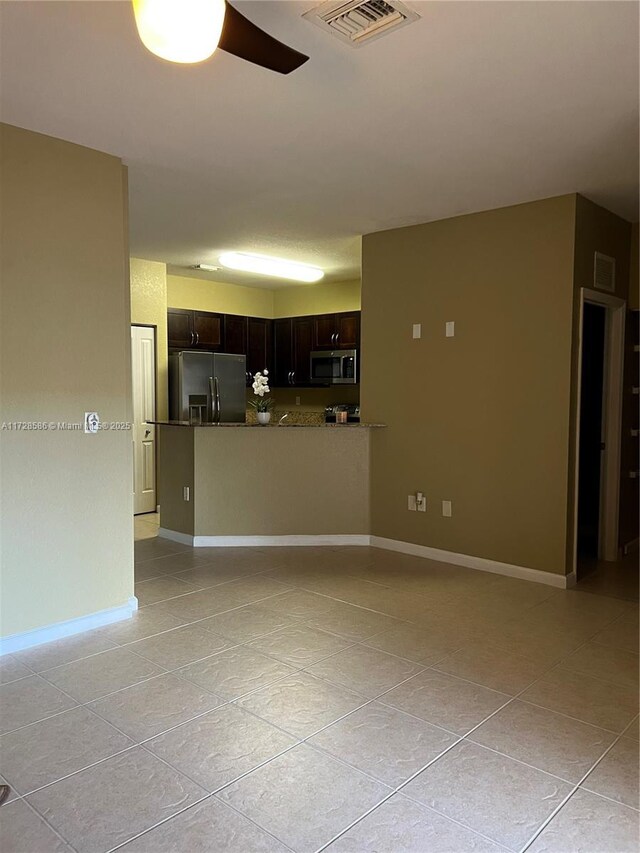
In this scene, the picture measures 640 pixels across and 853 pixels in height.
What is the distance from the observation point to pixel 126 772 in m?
2.20

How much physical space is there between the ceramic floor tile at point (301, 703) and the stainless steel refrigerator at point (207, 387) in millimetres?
4049

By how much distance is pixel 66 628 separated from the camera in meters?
3.40

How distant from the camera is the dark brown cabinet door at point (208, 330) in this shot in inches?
278

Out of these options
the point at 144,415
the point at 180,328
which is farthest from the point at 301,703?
the point at 180,328

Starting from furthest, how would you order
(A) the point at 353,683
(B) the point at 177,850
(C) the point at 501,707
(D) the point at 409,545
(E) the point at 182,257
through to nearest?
(E) the point at 182,257 → (D) the point at 409,545 → (A) the point at 353,683 → (C) the point at 501,707 → (B) the point at 177,850

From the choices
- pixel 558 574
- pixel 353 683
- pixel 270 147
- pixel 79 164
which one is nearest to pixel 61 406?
pixel 79 164

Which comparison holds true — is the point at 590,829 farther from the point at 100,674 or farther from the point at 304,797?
the point at 100,674

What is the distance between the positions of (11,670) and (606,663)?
2.90 metres

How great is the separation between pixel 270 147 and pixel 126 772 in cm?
294

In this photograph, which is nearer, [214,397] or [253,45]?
[253,45]

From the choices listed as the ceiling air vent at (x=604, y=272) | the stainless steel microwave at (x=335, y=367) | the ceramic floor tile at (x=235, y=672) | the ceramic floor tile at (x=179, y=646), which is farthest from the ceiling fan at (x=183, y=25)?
the stainless steel microwave at (x=335, y=367)

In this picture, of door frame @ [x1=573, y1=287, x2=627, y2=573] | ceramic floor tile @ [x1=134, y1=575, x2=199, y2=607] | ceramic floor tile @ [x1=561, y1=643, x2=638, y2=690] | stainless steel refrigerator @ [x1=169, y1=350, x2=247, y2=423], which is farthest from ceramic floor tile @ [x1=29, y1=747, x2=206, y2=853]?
stainless steel refrigerator @ [x1=169, y1=350, x2=247, y2=423]

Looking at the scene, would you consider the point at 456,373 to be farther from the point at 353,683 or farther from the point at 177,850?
the point at 177,850

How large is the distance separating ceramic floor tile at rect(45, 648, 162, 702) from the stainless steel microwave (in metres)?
4.43
